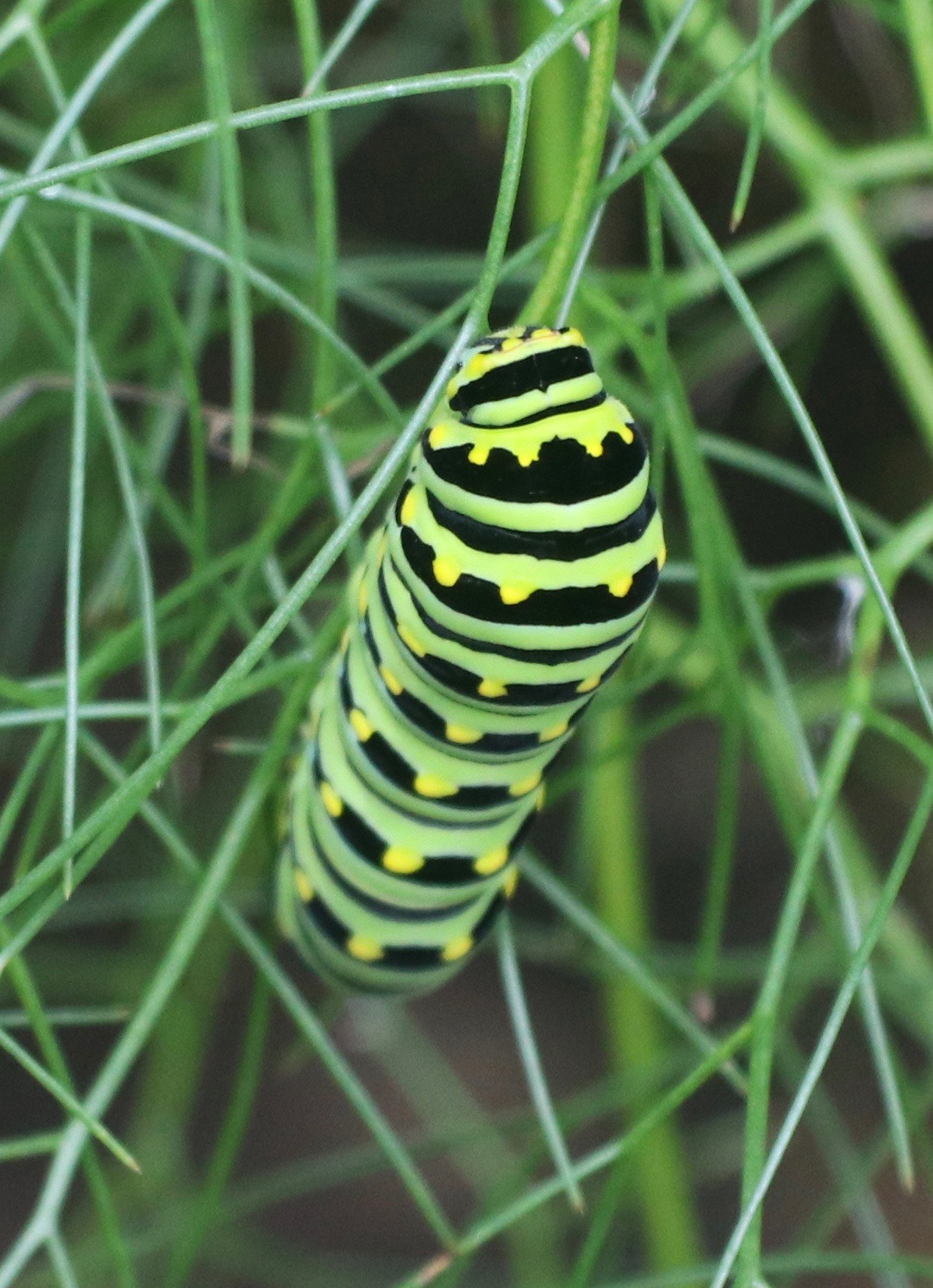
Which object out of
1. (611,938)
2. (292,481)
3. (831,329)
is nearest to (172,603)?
(292,481)

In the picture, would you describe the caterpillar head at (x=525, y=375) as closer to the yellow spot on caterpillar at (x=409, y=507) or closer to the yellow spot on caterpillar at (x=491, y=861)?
the yellow spot on caterpillar at (x=409, y=507)

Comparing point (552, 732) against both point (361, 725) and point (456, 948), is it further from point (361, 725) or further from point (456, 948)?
point (456, 948)

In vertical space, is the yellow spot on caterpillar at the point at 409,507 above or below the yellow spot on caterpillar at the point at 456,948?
above

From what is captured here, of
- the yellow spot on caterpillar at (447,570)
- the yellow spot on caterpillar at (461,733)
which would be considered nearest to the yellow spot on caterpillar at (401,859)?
the yellow spot on caterpillar at (461,733)

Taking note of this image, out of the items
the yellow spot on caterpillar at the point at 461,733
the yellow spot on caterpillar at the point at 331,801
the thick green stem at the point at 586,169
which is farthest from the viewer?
the yellow spot on caterpillar at the point at 331,801

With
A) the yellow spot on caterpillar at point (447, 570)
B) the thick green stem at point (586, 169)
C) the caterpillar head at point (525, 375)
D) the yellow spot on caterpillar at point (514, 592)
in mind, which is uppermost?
the thick green stem at point (586, 169)

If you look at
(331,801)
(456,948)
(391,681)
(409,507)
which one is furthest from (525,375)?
(456,948)

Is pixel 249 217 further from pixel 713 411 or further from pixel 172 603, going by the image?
pixel 172 603
